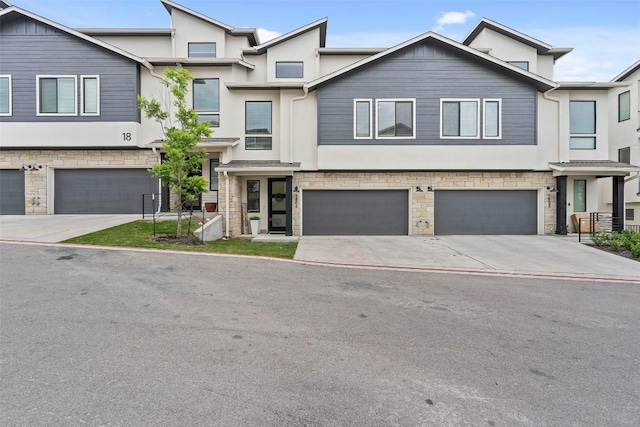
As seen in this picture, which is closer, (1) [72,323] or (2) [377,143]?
(1) [72,323]

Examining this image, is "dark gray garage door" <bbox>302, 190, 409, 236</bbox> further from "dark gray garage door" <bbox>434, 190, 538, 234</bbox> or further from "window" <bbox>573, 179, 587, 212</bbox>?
"window" <bbox>573, 179, 587, 212</bbox>

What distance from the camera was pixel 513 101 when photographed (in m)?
13.8

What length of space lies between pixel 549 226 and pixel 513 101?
5.43m

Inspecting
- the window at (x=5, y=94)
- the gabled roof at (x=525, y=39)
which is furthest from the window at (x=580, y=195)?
the window at (x=5, y=94)

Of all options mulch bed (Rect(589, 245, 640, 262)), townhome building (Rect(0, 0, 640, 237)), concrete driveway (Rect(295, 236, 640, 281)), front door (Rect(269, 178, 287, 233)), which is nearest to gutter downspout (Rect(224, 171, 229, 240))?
townhome building (Rect(0, 0, 640, 237))

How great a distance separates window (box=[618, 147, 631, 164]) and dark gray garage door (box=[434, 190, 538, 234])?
28.8 feet

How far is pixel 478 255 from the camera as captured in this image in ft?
32.9

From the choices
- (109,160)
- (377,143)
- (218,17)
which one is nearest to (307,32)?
(218,17)

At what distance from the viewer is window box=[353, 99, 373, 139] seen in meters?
13.6

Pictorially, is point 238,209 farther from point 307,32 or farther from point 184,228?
point 307,32

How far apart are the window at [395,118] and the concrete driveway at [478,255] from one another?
4307mm

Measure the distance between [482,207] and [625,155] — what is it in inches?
440

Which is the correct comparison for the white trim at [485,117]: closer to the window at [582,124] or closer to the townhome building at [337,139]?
the townhome building at [337,139]

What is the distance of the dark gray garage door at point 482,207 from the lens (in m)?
14.1
